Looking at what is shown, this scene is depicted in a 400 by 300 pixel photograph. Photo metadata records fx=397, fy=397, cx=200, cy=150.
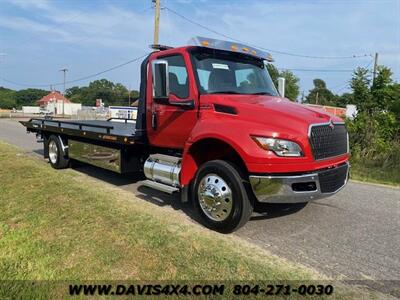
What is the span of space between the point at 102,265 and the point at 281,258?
6.24ft

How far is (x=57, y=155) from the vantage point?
9500 millimetres

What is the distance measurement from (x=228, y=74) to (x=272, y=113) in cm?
136

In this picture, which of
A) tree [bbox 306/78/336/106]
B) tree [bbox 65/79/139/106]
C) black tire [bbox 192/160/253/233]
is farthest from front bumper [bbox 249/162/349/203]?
tree [bbox 65/79/139/106]

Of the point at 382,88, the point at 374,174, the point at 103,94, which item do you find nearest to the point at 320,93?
the point at 103,94

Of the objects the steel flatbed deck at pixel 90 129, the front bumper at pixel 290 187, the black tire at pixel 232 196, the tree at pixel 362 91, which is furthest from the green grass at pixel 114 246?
the tree at pixel 362 91

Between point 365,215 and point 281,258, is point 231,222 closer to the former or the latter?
point 281,258

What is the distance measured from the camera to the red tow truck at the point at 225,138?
465 cm

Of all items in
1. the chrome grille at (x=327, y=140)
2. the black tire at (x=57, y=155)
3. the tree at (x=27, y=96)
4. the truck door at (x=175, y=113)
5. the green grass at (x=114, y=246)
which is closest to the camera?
the green grass at (x=114, y=246)

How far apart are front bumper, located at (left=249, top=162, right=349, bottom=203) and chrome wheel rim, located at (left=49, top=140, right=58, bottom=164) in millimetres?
6436

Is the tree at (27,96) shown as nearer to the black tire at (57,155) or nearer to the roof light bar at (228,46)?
the black tire at (57,155)

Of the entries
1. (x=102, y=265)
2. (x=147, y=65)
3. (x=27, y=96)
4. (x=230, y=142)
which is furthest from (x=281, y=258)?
(x=27, y=96)

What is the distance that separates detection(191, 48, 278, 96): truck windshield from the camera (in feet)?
18.7

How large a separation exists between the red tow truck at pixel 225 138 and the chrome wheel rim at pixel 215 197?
0.04ft

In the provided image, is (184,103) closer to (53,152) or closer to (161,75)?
(161,75)
